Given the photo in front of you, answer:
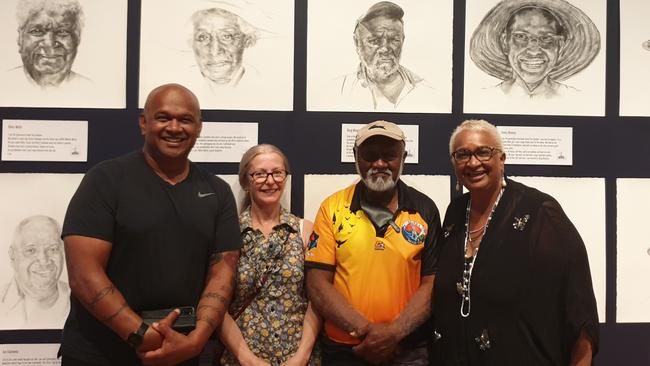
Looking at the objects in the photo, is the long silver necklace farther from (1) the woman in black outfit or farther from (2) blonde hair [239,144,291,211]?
(2) blonde hair [239,144,291,211]

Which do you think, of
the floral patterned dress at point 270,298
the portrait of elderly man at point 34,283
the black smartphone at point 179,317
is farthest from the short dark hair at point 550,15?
the portrait of elderly man at point 34,283

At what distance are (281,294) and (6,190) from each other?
5.60ft

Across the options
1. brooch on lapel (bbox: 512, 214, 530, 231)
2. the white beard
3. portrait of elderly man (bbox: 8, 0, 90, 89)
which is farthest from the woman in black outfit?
portrait of elderly man (bbox: 8, 0, 90, 89)

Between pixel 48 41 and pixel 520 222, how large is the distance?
8.60ft

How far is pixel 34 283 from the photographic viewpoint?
111 inches

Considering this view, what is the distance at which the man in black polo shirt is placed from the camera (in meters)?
1.91

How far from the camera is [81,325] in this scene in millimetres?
2033

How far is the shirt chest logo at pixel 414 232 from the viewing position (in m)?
2.29

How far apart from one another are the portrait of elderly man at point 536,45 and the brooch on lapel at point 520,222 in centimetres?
117

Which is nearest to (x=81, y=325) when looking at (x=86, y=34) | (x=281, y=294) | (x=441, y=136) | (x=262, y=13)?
(x=281, y=294)

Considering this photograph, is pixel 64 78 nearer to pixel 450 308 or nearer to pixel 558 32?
pixel 450 308

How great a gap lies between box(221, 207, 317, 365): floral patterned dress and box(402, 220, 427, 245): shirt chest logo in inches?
20.0

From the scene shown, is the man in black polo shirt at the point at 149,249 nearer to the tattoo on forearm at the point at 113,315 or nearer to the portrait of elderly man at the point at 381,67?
the tattoo on forearm at the point at 113,315

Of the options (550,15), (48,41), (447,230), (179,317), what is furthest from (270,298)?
(550,15)
